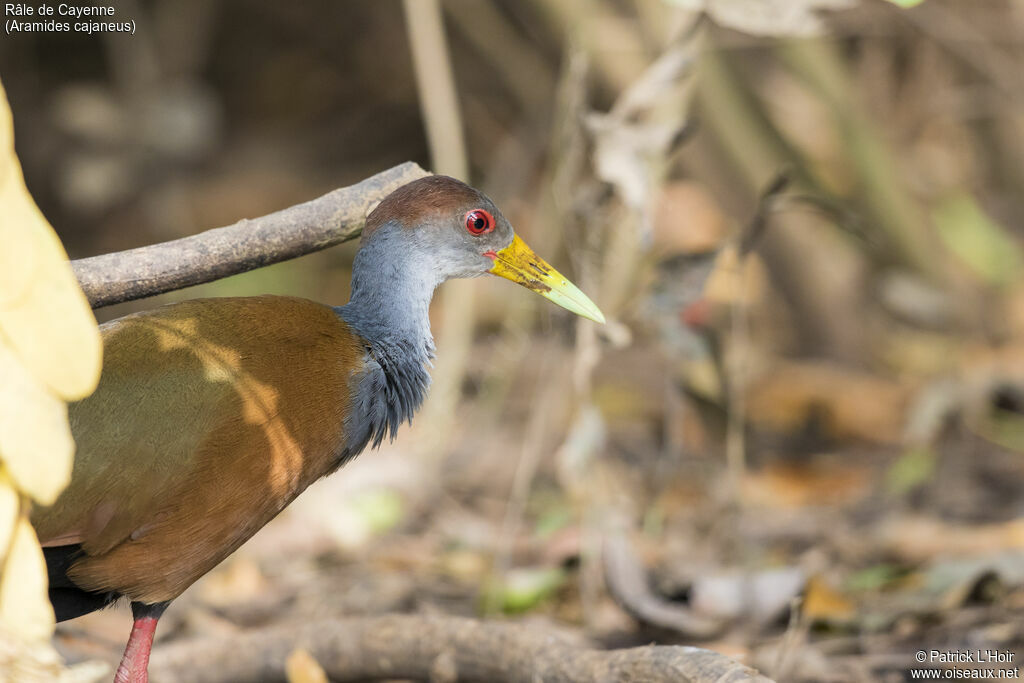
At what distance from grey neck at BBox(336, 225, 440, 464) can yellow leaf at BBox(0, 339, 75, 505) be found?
136cm

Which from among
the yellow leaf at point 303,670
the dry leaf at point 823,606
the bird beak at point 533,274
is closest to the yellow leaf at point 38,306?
the yellow leaf at point 303,670

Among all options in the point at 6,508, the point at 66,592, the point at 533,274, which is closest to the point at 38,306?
the point at 6,508

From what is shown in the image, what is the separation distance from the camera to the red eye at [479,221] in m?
3.31

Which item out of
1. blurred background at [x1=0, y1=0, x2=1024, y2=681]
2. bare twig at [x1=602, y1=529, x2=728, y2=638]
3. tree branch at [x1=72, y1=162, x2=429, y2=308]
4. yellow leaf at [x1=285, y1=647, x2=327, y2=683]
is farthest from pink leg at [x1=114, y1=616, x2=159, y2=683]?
bare twig at [x1=602, y1=529, x2=728, y2=638]

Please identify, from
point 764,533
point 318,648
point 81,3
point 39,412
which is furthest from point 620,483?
point 81,3

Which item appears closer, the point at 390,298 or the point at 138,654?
the point at 138,654

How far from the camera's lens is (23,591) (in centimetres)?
180

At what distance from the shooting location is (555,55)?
7516mm

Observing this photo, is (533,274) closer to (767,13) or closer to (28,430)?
(767,13)

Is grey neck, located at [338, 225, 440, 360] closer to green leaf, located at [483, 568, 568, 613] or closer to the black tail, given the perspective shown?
the black tail

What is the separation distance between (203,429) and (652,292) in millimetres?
1659

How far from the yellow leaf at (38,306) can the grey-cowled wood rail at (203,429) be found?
953 mm

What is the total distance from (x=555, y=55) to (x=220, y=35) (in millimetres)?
4003

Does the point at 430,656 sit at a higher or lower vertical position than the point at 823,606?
higher
